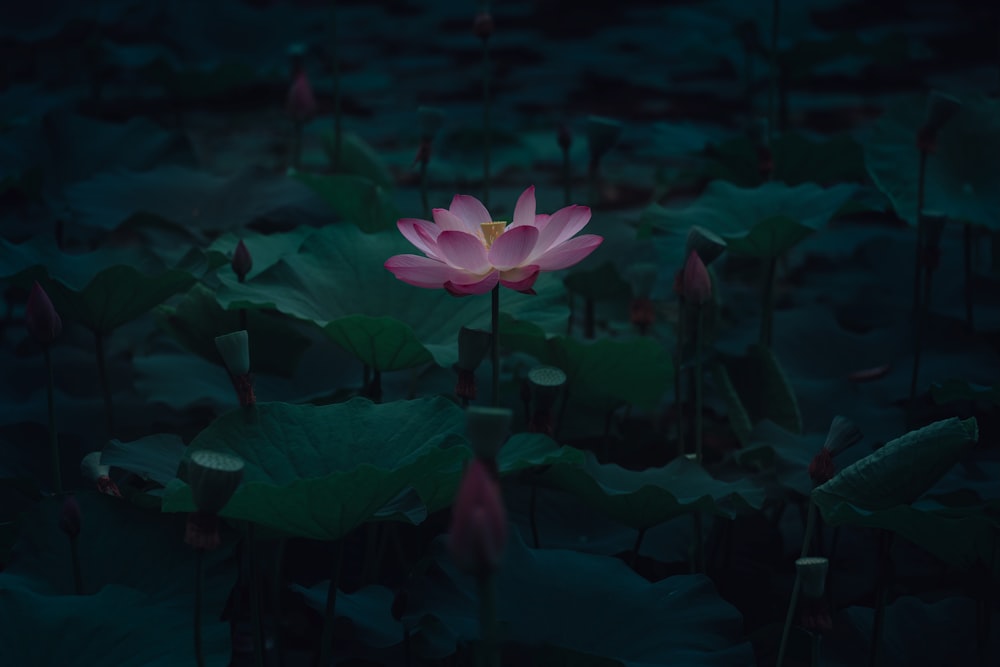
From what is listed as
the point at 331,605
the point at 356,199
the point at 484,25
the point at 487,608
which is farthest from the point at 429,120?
the point at 487,608

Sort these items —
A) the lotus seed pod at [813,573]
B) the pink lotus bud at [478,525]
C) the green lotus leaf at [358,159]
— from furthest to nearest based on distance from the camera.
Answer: the green lotus leaf at [358,159] → the lotus seed pod at [813,573] → the pink lotus bud at [478,525]

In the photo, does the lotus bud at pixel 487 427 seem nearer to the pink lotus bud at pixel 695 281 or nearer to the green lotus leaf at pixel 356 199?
the pink lotus bud at pixel 695 281

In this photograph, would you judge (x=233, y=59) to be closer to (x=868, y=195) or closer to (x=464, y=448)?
(x=868, y=195)

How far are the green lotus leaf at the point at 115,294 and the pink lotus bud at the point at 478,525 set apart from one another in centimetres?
73

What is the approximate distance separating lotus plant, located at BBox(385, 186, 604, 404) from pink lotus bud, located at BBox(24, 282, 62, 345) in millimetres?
321

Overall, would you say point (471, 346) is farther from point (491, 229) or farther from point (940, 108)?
point (940, 108)

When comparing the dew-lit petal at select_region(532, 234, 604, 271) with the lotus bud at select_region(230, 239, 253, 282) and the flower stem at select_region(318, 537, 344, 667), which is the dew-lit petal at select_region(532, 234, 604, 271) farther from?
the lotus bud at select_region(230, 239, 253, 282)

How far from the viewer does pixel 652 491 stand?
39.3 inches

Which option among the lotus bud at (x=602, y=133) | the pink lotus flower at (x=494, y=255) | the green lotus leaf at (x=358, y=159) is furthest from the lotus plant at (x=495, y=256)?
the green lotus leaf at (x=358, y=159)

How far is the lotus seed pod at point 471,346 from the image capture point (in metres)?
0.95

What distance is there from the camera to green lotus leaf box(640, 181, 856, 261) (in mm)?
1378

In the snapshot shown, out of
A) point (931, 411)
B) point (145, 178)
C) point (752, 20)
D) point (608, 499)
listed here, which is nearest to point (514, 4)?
point (752, 20)

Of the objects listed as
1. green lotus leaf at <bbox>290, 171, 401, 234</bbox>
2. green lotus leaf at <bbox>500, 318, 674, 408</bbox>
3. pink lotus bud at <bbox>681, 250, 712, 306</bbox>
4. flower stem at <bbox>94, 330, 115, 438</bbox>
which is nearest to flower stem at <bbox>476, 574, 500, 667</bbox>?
pink lotus bud at <bbox>681, 250, 712, 306</bbox>

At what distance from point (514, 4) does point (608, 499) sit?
198 inches
